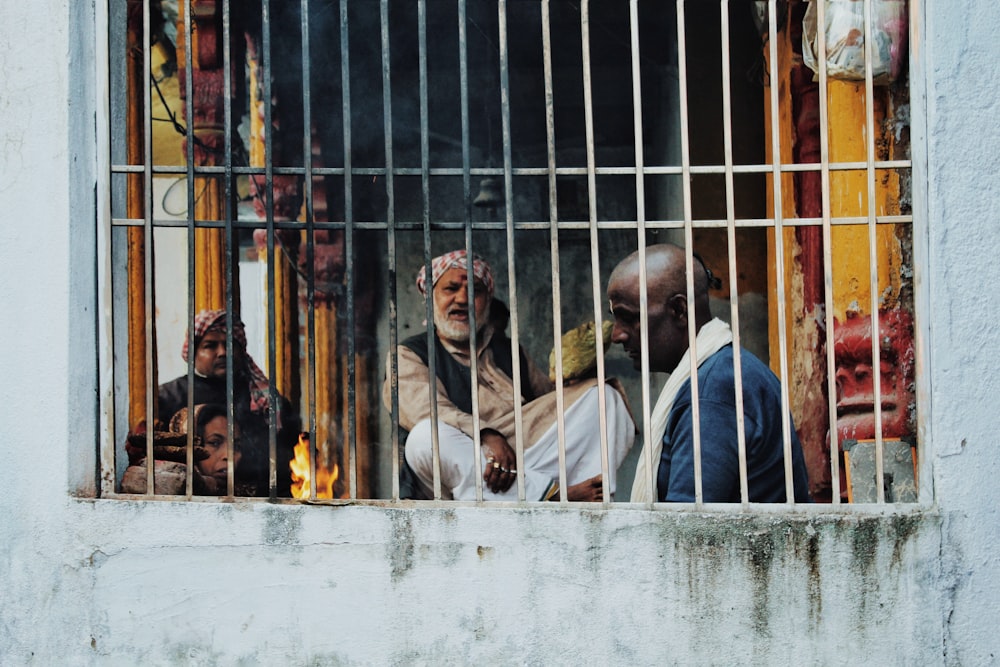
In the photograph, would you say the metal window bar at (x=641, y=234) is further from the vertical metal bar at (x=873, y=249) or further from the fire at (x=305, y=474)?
the fire at (x=305, y=474)

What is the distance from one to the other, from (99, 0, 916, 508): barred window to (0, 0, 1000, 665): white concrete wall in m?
0.14

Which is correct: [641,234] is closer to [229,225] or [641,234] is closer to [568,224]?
[568,224]

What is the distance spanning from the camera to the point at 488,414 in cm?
623

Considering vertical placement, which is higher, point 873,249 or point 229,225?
point 229,225

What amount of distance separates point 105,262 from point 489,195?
131 inches

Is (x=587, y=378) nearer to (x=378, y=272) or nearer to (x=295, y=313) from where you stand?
(x=378, y=272)

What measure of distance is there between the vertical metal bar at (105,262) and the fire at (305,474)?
7.24 ft

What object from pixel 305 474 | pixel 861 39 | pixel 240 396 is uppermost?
pixel 861 39

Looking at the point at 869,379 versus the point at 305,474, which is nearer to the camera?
the point at 869,379

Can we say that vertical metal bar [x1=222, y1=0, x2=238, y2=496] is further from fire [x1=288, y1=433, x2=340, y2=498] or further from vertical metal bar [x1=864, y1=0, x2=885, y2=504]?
fire [x1=288, y1=433, x2=340, y2=498]

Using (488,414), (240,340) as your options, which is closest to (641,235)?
(488,414)

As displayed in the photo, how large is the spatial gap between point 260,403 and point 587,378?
6.00 feet

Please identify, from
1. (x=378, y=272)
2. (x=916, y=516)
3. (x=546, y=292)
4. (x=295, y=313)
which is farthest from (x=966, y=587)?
(x=295, y=313)

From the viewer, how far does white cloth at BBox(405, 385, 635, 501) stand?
5.43 metres
